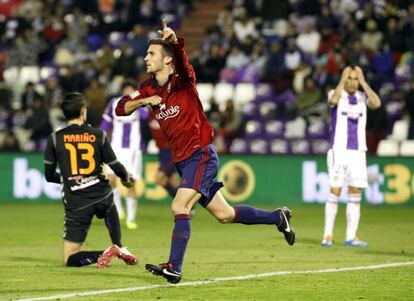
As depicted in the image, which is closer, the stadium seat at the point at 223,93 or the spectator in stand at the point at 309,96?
the spectator in stand at the point at 309,96

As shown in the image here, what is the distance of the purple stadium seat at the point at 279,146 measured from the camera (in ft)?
78.1

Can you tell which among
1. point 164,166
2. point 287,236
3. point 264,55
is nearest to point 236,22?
point 264,55

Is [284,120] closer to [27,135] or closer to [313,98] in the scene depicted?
[313,98]

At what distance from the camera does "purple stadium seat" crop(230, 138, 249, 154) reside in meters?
24.3

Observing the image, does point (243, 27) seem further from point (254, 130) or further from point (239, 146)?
point (239, 146)

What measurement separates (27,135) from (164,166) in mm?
7567

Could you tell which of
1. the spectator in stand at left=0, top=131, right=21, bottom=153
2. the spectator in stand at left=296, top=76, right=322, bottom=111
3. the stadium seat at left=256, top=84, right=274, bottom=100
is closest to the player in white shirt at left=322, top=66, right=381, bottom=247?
the spectator in stand at left=296, top=76, right=322, bottom=111

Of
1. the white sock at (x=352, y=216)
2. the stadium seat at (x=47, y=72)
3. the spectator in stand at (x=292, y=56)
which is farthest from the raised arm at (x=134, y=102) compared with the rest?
the stadium seat at (x=47, y=72)

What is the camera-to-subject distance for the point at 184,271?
11.7m

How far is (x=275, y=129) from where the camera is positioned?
2441 cm

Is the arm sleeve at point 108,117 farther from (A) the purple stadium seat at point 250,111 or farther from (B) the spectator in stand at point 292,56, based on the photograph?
(B) the spectator in stand at point 292,56

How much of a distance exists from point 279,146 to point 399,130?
2.41 metres

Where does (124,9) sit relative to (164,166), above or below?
above

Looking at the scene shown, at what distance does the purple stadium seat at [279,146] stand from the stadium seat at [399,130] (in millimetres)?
2067
